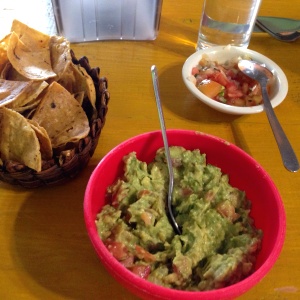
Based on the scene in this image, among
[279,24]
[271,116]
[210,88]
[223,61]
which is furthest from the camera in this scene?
[279,24]

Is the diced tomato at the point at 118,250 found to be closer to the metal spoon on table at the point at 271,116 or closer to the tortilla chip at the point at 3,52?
the metal spoon on table at the point at 271,116

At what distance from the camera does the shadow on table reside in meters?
0.81

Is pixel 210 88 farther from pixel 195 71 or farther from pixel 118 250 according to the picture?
pixel 118 250

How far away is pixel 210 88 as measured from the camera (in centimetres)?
120

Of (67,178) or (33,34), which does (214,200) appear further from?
(33,34)

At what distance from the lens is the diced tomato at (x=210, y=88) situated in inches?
47.1

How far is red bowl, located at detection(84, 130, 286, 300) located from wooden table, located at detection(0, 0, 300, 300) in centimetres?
12

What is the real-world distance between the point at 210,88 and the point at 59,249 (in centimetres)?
64

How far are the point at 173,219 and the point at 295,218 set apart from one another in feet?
1.12

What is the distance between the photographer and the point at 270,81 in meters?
1.24

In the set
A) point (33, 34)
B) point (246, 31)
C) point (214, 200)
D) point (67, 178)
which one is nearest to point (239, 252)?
point (214, 200)

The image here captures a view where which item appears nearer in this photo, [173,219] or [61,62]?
[173,219]

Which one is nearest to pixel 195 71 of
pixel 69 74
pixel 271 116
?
pixel 271 116

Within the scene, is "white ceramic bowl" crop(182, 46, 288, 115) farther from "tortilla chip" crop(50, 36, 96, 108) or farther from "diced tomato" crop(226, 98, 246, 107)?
"tortilla chip" crop(50, 36, 96, 108)
